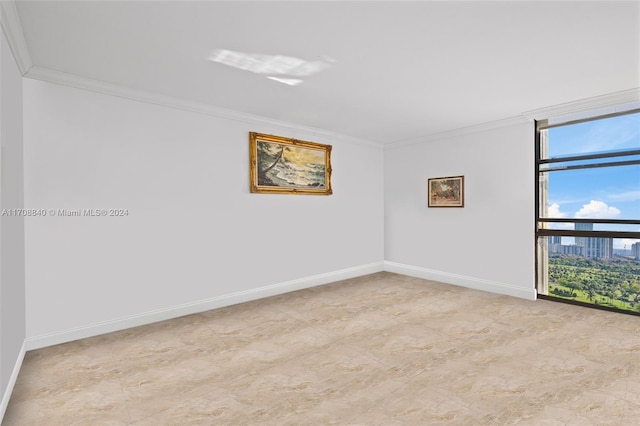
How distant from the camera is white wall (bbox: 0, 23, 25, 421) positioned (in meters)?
2.36

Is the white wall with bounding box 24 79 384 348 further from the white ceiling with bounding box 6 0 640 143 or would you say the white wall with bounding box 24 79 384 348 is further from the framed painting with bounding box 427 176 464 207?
the framed painting with bounding box 427 176 464 207

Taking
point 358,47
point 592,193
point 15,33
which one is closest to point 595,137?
point 592,193

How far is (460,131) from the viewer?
579 cm

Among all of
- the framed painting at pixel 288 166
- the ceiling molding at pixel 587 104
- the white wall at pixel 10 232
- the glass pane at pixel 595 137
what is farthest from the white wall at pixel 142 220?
the glass pane at pixel 595 137

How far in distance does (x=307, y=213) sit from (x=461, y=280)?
9.87ft

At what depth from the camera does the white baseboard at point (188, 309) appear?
3.41 meters

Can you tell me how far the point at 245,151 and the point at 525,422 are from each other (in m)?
4.39

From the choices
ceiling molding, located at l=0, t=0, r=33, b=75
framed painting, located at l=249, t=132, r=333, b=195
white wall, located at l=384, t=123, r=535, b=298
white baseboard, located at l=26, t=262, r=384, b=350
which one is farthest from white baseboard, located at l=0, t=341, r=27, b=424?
white wall, located at l=384, t=123, r=535, b=298

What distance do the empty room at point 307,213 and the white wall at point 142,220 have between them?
0.02 m

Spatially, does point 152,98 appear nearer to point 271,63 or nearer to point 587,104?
point 271,63

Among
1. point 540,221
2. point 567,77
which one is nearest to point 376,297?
point 540,221

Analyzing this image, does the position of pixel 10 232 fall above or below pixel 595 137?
below

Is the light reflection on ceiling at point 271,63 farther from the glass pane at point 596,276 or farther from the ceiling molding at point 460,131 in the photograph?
the glass pane at point 596,276

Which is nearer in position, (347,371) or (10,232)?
(10,232)
